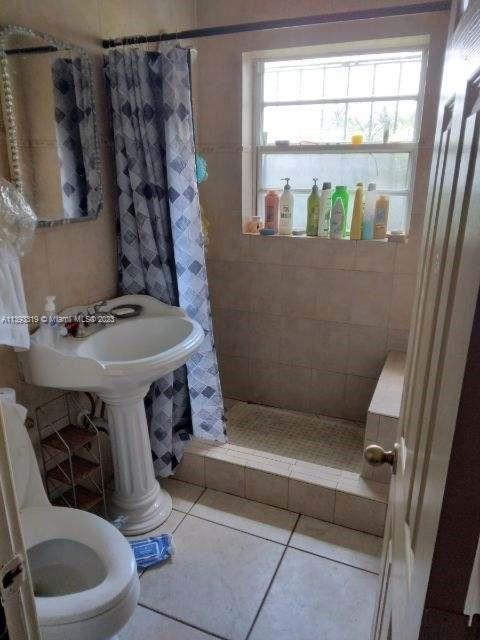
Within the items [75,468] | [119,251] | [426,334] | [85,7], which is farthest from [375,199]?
[75,468]

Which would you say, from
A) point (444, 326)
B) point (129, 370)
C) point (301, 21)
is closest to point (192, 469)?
point (129, 370)

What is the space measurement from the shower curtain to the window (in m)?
0.77

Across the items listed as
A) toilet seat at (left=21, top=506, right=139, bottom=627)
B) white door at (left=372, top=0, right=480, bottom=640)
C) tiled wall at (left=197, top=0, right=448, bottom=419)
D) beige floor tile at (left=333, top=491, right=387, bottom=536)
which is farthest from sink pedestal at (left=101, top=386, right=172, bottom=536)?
white door at (left=372, top=0, right=480, bottom=640)

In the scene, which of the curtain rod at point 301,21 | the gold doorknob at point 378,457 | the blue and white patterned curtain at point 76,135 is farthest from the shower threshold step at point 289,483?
the curtain rod at point 301,21

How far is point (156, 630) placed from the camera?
1508mm

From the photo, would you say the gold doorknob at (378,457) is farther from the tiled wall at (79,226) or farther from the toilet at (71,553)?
the tiled wall at (79,226)

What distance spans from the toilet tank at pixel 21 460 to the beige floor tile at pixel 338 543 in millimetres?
1040

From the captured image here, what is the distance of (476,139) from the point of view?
0.44 m

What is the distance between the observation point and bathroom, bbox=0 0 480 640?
153 centimetres

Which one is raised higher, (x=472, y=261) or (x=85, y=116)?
(x=85, y=116)

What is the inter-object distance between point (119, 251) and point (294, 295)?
1.01 m

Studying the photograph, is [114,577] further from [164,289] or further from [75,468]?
[164,289]

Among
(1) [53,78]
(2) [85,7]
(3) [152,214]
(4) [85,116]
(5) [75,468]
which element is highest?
(2) [85,7]

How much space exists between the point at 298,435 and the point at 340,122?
5.60 feet
